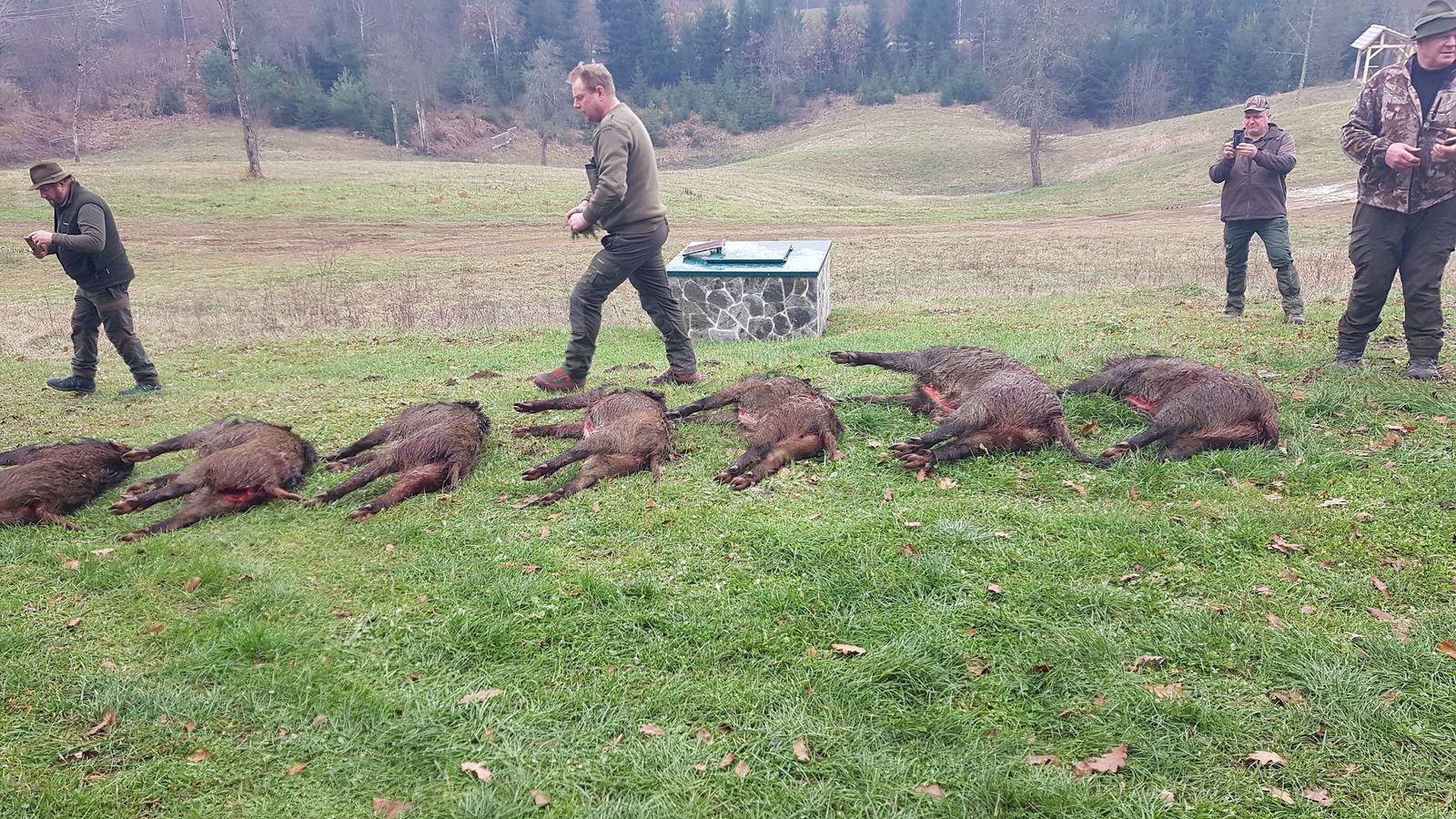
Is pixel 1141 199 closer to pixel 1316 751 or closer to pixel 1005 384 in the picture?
pixel 1005 384

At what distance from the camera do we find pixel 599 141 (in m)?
6.12

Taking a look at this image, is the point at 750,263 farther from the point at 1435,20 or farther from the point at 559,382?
the point at 1435,20

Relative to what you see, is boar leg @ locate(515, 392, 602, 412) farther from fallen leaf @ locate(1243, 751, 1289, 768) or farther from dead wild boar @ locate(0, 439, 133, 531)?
fallen leaf @ locate(1243, 751, 1289, 768)

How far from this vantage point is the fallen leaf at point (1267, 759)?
245 centimetres

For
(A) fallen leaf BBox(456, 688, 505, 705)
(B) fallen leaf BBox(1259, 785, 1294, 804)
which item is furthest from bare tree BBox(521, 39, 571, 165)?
(B) fallen leaf BBox(1259, 785, 1294, 804)

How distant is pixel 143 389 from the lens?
759 cm

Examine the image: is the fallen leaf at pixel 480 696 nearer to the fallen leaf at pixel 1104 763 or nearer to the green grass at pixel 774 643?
the green grass at pixel 774 643

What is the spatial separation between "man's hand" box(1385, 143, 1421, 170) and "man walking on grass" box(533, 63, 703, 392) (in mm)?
4828

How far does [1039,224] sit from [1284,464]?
21.6 m

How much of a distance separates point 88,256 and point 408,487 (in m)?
4.64

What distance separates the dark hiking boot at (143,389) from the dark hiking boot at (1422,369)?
10.0 meters

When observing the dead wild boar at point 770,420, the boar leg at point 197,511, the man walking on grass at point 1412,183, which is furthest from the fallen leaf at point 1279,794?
the man walking on grass at point 1412,183

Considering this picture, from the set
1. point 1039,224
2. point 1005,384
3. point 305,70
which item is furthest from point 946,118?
point 1005,384

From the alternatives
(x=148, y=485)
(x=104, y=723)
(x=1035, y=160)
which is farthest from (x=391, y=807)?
(x=1035, y=160)
